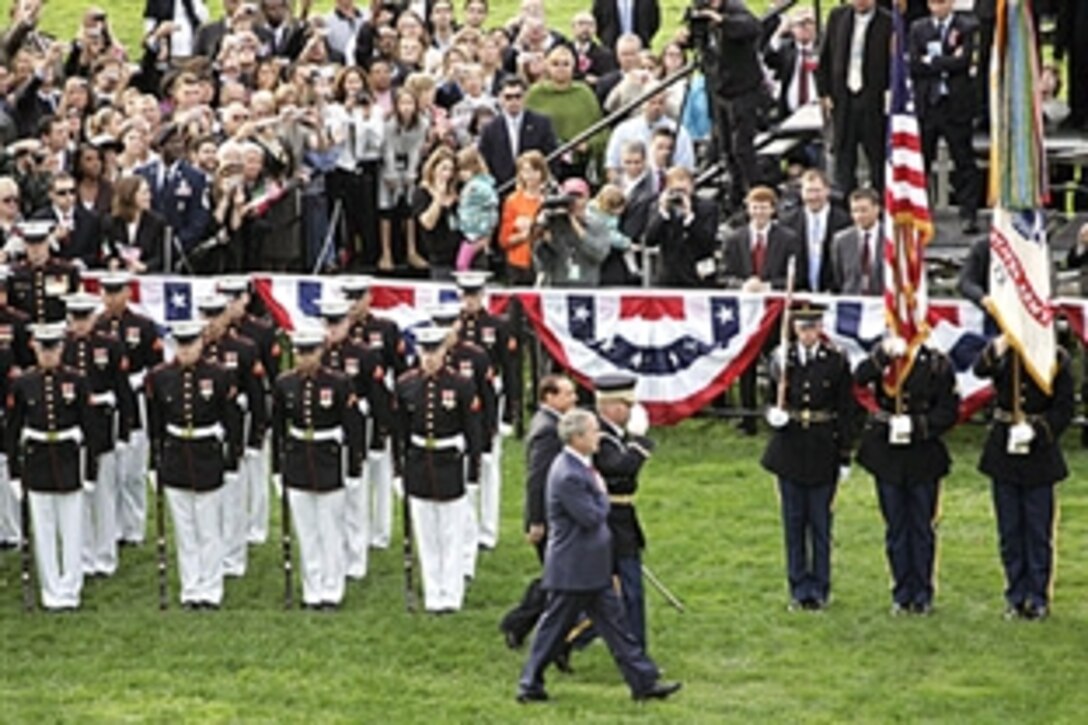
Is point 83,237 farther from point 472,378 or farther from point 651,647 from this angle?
point 651,647

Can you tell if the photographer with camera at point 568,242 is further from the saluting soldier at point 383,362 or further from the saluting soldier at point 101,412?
the saluting soldier at point 101,412

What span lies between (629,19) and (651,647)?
12.5 m

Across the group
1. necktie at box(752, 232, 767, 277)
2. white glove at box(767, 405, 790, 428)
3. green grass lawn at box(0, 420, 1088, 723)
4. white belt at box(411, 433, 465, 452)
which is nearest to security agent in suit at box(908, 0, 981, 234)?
necktie at box(752, 232, 767, 277)

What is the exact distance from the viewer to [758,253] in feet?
84.6

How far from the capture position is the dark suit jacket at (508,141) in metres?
28.6

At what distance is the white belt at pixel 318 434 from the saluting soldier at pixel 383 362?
736 mm

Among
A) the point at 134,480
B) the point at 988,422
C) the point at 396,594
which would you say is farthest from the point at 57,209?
the point at 988,422

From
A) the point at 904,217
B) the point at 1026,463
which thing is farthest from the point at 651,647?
the point at 904,217

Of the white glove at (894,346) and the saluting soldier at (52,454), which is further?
the saluting soldier at (52,454)

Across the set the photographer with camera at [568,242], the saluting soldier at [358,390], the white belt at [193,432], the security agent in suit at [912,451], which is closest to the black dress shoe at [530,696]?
the security agent in suit at [912,451]

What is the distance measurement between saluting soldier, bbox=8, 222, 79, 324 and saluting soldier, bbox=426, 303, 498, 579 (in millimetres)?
3021

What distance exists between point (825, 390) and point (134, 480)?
5.17m

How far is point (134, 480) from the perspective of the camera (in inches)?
950

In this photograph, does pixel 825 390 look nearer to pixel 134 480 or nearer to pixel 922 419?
pixel 922 419
